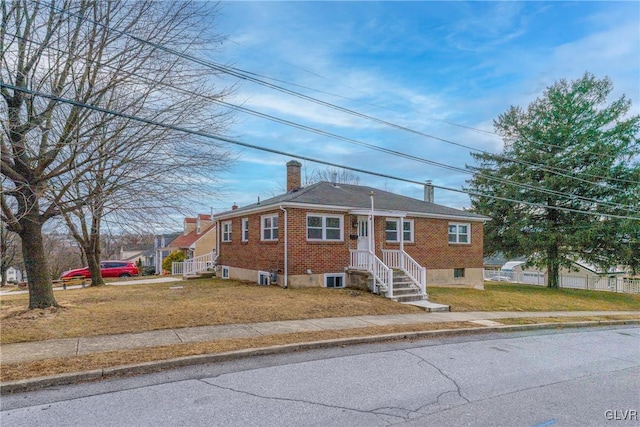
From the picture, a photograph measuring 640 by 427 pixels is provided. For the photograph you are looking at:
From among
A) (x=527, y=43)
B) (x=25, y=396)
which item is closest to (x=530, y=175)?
(x=527, y=43)

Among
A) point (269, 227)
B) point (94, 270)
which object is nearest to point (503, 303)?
point (269, 227)

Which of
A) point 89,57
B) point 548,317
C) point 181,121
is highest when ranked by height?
point 89,57

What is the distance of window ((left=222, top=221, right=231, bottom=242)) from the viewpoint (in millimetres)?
20734

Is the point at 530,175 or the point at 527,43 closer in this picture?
the point at 527,43

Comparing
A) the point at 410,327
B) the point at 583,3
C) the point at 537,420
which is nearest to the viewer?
the point at 537,420

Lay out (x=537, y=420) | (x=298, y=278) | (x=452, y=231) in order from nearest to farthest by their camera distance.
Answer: (x=537, y=420) < (x=298, y=278) < (x=452, y=231)

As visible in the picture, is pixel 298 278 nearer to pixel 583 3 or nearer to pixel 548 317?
pixel 548 317

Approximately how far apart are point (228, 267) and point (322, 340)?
549 inches

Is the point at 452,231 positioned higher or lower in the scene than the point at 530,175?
lower

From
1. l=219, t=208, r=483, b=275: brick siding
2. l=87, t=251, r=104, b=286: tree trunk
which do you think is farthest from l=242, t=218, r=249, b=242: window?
l=87, t=251, r=104, b=286: tree trunk

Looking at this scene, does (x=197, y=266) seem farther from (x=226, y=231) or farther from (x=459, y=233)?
(x=459, y=233)

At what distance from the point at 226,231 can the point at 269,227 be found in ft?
18.8

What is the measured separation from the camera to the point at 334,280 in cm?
1566

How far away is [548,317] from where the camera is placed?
12344 mm
